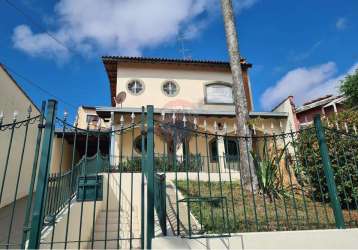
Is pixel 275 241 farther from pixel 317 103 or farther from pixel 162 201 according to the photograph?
pixel 317 103

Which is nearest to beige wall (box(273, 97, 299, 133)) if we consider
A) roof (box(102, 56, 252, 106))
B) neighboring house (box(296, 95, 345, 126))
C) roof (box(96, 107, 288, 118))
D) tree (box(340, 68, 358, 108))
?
roof (box(96, 107, 288, 118))

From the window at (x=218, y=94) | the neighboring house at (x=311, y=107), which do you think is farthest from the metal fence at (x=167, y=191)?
the neighboring house at (x=311, y=107)

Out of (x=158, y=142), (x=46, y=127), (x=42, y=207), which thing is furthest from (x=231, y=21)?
(x=42, y=207)

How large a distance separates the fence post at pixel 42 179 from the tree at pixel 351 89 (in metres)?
17.3

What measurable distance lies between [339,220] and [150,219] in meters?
2.90

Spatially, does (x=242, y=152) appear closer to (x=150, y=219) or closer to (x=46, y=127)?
(x=150, y=219)

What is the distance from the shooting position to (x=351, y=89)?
634 inches

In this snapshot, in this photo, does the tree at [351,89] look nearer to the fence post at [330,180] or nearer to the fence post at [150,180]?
the fence post at [330,180]

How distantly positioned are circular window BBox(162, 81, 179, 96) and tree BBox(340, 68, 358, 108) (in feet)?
34.2

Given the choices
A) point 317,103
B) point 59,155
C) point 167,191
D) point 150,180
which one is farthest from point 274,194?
point 317,103

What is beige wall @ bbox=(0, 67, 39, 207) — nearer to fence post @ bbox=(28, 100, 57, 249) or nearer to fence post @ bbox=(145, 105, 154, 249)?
fence post @ bbox=(28, 100, 57, 249)

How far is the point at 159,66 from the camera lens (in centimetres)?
1664

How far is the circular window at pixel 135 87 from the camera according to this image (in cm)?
1583

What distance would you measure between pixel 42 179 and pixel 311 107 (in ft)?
67.7
